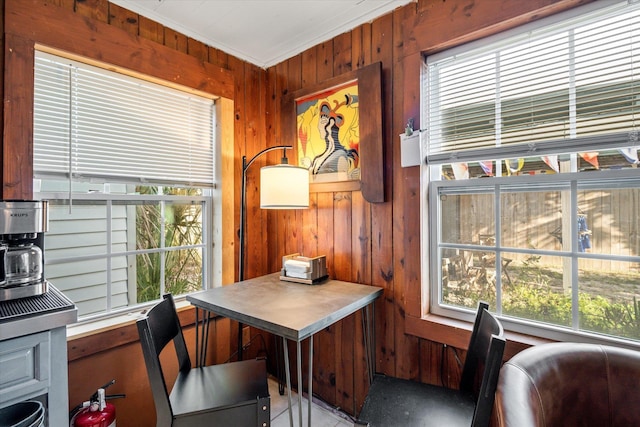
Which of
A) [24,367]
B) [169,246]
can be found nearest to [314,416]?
[169,246]

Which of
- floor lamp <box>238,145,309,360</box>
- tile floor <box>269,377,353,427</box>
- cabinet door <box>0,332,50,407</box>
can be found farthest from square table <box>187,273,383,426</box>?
cabinet door <box>0,332,50,407</box>

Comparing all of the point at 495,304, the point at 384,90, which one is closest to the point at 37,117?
the point at 384,90

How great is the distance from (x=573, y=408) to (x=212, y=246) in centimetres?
209

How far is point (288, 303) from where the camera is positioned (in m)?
1.55

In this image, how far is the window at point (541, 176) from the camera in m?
1.26

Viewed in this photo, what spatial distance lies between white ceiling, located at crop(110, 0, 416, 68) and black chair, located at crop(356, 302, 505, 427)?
1.77m

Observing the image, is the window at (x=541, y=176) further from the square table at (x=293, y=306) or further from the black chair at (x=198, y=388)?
the black chair at (x=198, y=388)

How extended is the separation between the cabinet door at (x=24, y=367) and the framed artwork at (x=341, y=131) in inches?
62.4

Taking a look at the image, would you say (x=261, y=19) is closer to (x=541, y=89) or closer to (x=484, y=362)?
(x=541, y=89)

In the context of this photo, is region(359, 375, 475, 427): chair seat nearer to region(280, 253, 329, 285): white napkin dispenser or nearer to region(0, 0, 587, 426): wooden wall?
region(0, 0, 587, 426): wooden wall

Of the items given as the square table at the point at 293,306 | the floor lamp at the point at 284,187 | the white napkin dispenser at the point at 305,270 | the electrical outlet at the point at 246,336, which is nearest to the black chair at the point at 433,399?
the square table at the point at 293,306

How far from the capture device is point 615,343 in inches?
49.5

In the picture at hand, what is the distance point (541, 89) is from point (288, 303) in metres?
1.55

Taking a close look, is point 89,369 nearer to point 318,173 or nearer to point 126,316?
point 126,316
